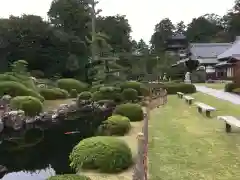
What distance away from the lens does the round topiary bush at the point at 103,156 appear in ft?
24.8

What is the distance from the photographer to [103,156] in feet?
24.8

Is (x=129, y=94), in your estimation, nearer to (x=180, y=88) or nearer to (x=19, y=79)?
(x=180, y=88)

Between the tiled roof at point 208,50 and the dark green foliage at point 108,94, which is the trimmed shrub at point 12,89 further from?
the tiled roof at point 208,50

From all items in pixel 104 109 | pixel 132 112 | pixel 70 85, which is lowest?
pixel 104 109

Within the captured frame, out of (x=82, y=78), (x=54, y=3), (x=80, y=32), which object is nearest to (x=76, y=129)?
(x=82, y=78)

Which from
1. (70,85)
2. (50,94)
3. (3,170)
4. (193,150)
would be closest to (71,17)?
(70,85)

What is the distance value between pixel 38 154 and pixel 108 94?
10.5 m

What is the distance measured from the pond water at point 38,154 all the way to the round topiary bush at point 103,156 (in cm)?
144

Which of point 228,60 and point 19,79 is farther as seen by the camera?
point 228,60

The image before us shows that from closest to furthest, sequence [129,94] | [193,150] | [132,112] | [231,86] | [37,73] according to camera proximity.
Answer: [193,150]
[132,112]
[129,94]
[231,86]
[37,73]

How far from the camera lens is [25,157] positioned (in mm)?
11227

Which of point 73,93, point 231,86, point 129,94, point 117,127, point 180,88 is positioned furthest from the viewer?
point 180,88

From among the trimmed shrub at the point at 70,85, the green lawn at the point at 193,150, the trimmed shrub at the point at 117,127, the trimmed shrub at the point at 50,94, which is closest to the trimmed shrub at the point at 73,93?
the trimmed shrub at the point at 70,85

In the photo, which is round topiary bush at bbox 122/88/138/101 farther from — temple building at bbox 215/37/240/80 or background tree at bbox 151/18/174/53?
background tree at bbox 151/18/174/53
